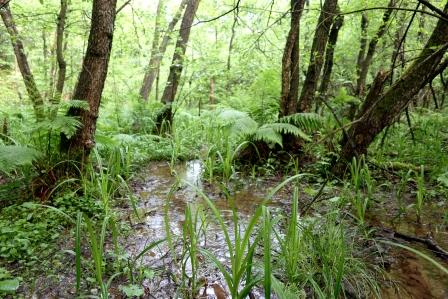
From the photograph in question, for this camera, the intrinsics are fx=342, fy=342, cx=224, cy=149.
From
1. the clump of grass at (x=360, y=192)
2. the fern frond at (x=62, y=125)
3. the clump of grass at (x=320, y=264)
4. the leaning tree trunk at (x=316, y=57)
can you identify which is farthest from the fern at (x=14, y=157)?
the leaning tree trunk at (x=316, y=57)

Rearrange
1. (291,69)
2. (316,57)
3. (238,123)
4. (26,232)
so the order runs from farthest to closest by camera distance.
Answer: (291,69), (316,57), (238,123), (26,232)

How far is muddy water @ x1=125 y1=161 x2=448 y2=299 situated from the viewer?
7.07 ft

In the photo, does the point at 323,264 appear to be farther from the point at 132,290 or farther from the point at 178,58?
the point at 178,58

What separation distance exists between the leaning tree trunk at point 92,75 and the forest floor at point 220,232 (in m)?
0.78

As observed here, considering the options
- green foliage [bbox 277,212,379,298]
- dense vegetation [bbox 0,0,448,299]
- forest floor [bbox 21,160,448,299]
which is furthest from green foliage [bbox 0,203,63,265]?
green foliage [bbox 277,212,379,298]

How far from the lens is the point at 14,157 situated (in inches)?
113

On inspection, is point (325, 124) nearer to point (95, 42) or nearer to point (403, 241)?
point (403, 241)

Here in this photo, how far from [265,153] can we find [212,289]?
3.07 m

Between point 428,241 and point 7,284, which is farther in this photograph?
point 428,241

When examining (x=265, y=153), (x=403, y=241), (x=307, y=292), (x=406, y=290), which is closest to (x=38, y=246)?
(x=307, y=292)

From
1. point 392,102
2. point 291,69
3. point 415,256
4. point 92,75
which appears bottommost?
point 415,256

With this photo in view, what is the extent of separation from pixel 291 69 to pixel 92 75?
2802 millimetres

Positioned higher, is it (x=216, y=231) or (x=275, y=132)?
(x=275, y=132)

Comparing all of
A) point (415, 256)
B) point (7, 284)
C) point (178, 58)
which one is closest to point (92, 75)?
point (7, 284)
